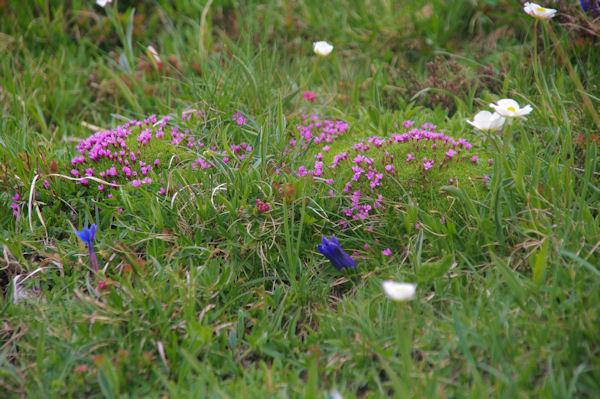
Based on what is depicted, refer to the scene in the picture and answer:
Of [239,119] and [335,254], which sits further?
[239,119]

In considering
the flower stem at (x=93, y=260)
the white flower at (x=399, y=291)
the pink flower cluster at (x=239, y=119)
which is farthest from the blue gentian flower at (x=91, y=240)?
the white flower at (x=399, y=291)

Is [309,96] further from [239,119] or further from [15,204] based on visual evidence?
[15,204]

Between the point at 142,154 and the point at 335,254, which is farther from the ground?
the point at 142,154

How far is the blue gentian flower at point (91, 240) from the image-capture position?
2281mm

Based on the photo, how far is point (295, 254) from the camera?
2.52 m

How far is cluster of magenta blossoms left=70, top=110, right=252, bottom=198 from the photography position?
2.94 m

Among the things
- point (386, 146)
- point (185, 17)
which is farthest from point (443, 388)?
point (185, 17)

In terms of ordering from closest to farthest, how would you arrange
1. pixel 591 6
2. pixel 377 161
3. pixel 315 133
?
pixel 377 161
pixel 315 133
pixel 591 6

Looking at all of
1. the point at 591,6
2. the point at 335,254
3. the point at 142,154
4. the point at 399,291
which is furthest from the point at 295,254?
the point at 591,6

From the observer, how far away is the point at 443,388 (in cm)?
184

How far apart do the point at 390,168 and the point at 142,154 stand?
4.67ft

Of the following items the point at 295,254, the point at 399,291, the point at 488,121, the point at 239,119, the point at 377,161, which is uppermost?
the point at 488,121

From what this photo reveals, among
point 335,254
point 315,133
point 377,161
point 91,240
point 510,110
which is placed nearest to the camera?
point 510,110

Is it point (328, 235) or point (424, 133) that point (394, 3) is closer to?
point (424, 133)
